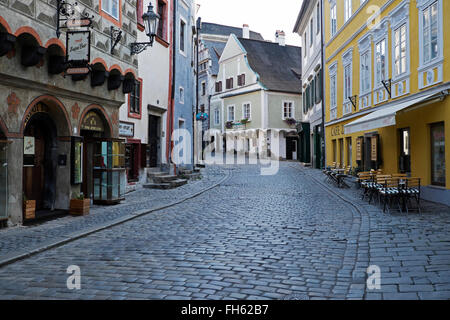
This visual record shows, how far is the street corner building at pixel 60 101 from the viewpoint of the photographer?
8.31m

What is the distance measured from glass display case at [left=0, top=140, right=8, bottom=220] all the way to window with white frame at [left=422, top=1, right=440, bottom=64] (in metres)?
10.6

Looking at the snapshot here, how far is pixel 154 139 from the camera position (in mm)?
18594

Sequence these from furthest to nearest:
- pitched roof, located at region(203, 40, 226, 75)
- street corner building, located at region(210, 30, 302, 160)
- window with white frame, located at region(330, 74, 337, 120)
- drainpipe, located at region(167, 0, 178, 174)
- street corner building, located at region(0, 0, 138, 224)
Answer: pitched roof, located at region(203, 40, 226, 75), street corner building, located at region(210, 30, 302, 160), window with white frame, located at region(330, 74, 337, 120), drainpipe, located at region(167, 0, 178, 174), street corner building, located at region(0, 0, 138, 224)

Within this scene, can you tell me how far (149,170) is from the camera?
1766 cm

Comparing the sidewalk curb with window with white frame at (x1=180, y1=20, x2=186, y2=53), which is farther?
window with white frame at (x1=180, y1=20, x2=186, y2=53)

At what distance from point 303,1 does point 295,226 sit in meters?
23.8

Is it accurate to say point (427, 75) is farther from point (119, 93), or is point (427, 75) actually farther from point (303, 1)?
point (303, 1)

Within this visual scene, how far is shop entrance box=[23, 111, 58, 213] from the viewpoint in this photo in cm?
974

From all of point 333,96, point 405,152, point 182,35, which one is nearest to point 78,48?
point 405,152

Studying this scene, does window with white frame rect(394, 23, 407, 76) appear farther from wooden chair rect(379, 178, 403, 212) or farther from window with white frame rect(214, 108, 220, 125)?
window with white frame rect(214, 108, 220, 125)

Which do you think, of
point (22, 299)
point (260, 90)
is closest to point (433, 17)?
point (22, 299)

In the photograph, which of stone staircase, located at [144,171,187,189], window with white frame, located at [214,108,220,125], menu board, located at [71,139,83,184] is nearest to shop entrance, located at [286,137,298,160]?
window with white frame, located at [214,108,220,125]

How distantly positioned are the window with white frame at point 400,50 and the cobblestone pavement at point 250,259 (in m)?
5.41

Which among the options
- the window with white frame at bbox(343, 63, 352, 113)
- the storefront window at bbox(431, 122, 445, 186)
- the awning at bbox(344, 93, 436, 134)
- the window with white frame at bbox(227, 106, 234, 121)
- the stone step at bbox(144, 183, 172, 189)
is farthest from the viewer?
the window with white frame at bbox(227, 106, 234, 121)
